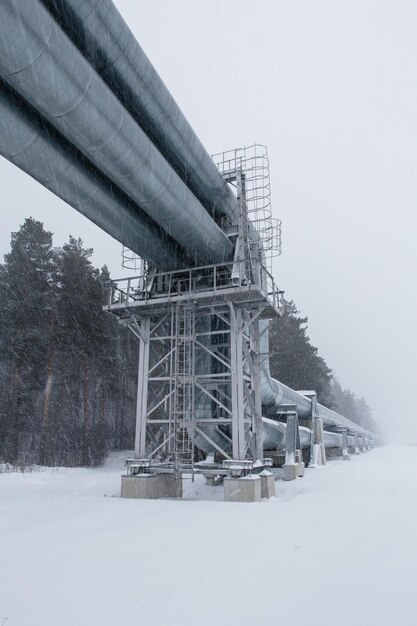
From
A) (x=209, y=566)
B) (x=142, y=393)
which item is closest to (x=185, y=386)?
(x=142, y=393)

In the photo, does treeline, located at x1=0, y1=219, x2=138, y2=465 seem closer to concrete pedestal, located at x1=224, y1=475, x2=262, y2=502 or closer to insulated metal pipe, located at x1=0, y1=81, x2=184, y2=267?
insulated metal pipe, located at x1=0, y1=81, x2=184, y2=267

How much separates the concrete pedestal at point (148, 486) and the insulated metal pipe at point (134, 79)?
810 centimetres

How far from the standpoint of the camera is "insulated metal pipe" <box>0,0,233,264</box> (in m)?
6.70

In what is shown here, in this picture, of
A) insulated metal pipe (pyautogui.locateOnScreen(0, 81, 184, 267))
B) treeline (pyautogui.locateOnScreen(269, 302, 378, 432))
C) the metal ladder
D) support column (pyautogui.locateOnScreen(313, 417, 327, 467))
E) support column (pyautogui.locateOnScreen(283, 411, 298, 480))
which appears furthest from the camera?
treeline (pyautogui.locateOnScreen(269, 302, 378, 432))

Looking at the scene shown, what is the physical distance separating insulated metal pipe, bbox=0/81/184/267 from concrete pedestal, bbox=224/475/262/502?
6.87 m

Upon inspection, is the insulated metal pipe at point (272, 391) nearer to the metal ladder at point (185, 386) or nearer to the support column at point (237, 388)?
the support column at point (237, 388)

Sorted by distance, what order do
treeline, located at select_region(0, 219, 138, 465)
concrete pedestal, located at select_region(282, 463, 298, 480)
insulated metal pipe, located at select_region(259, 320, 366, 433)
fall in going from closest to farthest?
insulated metal pipe, located at select_region(259, 320, 366, 433) < concrete pedestal, located at select_region(282, 463, 298, 480) < treeline, located at select_region(0, 219, 138, 465)

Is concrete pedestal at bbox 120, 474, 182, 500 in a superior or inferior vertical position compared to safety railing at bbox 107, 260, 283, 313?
inferior

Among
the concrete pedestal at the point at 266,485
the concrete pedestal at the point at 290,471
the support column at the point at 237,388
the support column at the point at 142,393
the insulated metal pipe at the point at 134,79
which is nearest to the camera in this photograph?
the insulated metal pipe at the point at 134,79

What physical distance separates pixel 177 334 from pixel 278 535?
7.16 metres

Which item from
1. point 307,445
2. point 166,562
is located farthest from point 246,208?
point 307,445

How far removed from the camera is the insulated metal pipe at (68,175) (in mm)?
8242

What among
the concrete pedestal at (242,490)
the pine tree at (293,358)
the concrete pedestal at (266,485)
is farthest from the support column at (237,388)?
the pine tree at (293,358)

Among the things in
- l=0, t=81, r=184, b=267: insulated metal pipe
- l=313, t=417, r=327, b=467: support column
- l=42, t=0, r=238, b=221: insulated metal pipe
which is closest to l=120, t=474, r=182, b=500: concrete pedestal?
l=0, t=81, r=184, b=267: insulated metal pipe
